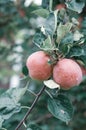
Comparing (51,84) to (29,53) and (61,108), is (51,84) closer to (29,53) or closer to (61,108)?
(61,108)

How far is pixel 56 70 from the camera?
1007 mm

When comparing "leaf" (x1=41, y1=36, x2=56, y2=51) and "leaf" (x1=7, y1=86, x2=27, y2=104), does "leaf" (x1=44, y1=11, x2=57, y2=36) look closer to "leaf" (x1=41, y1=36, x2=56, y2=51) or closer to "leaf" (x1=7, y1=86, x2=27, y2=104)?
"leaf" (x1=41, y1=36, x2=56, y2=51)

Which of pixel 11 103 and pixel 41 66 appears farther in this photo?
pixel 11 103

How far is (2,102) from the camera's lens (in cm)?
116

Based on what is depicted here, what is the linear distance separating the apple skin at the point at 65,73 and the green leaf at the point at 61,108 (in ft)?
0.36

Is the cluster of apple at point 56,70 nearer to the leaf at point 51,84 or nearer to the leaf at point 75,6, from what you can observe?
the leaf at point 51,84

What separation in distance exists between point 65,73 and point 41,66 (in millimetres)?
69

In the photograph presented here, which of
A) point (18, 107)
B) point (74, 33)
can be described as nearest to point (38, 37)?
point (74, 33)

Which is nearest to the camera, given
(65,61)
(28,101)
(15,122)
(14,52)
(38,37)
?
(65,61)

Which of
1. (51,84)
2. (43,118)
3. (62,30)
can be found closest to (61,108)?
(51,84)

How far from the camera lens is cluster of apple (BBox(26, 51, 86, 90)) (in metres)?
1.00

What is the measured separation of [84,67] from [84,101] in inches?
38.3

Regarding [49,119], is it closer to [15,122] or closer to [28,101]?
[28,101]

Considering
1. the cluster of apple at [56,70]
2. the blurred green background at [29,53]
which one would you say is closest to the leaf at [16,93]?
the cluster of apple at [56,70]
